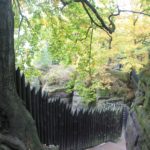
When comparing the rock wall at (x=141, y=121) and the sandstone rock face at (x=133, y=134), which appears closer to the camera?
the rock wall at (x=141, y=121)

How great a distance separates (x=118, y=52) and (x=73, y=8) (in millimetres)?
5061

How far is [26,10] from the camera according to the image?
823 centimetres

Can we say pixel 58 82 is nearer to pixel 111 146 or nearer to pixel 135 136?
pixel 111 146

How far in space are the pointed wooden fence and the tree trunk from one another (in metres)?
0.42

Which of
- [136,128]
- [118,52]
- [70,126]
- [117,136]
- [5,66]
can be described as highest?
[5,66]

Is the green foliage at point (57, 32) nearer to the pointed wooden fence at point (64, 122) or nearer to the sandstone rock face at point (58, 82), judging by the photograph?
the pointed wooden fence at point (64, 122)

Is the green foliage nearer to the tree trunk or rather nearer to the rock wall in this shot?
the rock wall

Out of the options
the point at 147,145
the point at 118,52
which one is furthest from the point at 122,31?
the point at 147,145

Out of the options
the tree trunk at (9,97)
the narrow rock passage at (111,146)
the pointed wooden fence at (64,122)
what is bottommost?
the narrow rock passage at (111,146)

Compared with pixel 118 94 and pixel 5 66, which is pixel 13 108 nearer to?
pixel 5 66

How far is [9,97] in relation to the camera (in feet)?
11.8

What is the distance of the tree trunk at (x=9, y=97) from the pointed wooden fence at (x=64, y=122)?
0.42m

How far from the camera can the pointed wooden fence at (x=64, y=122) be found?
4.81 meters

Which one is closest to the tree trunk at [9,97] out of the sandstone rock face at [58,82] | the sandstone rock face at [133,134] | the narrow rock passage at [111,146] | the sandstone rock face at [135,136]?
the sandstone rock face at [135,136]
